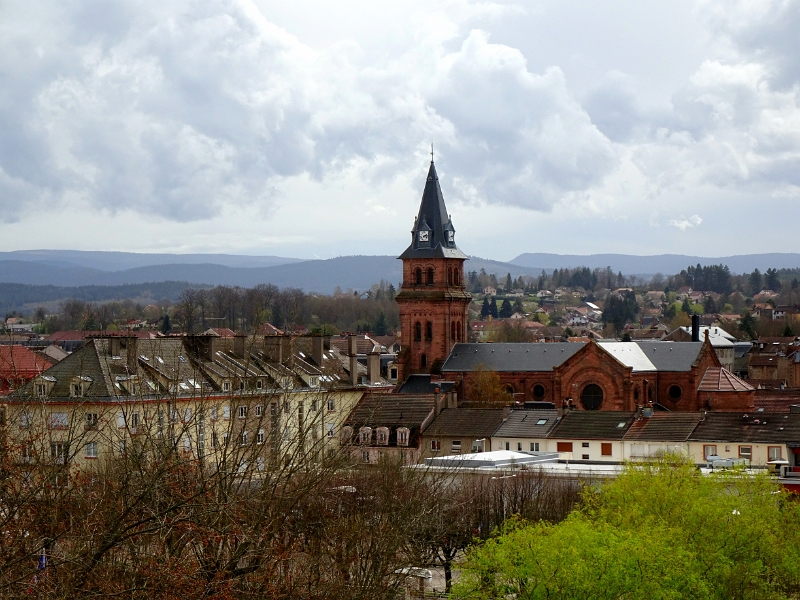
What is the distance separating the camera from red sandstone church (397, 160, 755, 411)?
328 feet

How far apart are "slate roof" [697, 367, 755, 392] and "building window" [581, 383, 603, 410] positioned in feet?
23.2

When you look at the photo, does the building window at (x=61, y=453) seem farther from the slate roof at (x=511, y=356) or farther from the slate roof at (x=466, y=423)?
the slate roof at (x=511, y=356)

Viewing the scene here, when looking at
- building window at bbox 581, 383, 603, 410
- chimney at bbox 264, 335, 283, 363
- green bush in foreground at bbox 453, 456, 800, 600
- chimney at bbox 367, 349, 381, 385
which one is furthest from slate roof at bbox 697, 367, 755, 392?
chimney at bbox 264, 335, 283, 363

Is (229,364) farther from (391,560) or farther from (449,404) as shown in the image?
(391,560)

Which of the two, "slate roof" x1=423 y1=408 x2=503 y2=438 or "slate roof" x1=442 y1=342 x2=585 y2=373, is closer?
"slate roof" x1=423 y1=408 x2=503 y2=438

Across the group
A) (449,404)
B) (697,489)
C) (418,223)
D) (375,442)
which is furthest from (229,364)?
(418,223)

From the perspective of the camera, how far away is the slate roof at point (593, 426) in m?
75.5

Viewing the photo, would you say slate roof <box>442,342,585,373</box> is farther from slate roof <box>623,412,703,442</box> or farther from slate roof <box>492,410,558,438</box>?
slate roof <box>623,412,703,442</box>

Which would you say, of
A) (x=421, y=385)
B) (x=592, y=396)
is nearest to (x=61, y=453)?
(x=592, y=396)

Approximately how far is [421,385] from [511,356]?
23.8 ft

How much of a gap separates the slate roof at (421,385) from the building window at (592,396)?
9.88 meters

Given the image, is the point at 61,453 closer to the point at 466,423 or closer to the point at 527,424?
the point at 527,424

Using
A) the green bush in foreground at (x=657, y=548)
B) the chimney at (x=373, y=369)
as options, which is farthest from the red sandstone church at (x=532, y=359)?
the green bush in foreground at (x=657, y=548)

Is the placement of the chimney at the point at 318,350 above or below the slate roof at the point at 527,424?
above
